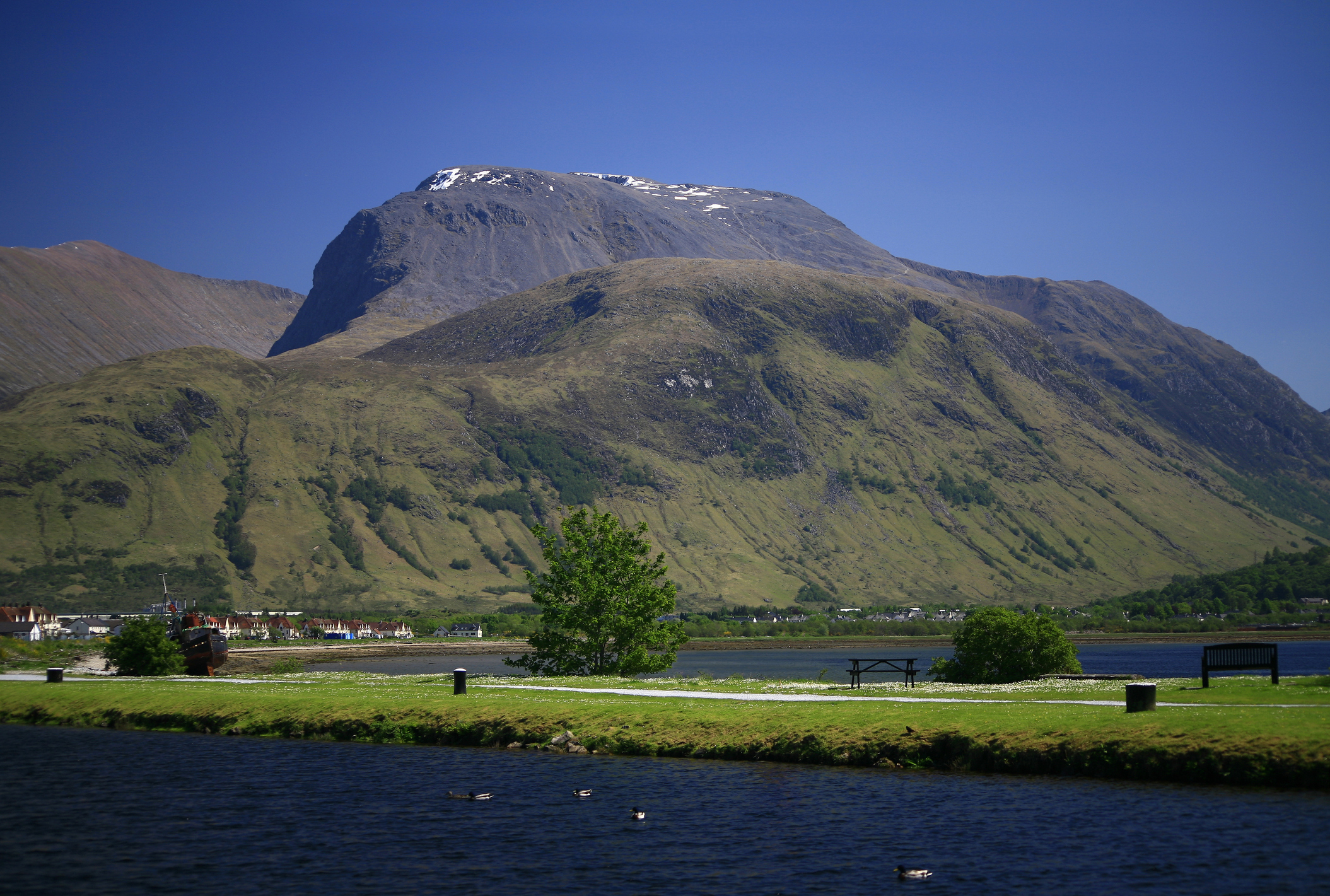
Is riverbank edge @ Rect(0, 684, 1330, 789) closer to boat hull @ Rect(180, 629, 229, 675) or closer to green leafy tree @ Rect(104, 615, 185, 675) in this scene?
green leafy tree @ Rect(104, 615, 185, 675)

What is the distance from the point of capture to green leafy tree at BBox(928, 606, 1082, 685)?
2450 inches

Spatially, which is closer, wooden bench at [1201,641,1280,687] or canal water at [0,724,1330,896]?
canal water at [0,724,1330,896]

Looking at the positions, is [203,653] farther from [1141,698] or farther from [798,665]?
[798,665]

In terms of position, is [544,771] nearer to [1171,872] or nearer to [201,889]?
[201,889]

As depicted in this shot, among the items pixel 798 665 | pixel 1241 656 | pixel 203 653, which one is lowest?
pixel 798 665

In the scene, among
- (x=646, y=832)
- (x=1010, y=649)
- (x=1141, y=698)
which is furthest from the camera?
(x=1010, y=649)

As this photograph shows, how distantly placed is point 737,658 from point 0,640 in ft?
366

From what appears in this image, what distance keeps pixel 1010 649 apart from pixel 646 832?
123 ft

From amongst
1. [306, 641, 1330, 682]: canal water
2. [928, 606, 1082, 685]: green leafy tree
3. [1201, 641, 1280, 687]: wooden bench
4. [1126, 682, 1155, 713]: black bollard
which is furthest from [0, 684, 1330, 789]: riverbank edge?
[306, 641, 1330, 682]: canal water

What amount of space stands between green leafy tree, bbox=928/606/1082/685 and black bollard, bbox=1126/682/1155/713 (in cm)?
2300

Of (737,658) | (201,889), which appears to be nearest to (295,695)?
(201,889)

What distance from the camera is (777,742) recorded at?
42.1 meters

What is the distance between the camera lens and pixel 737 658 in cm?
19375

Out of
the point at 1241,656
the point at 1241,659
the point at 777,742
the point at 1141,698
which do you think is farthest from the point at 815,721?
the point at 1241,659
